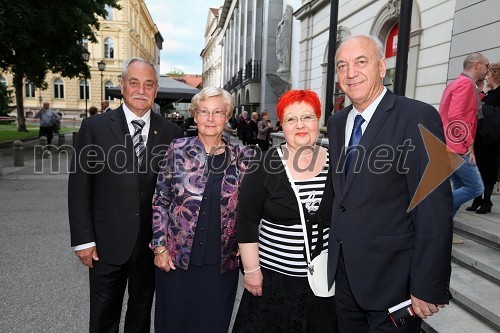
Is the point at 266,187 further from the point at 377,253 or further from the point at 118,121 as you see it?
the point at 118,121

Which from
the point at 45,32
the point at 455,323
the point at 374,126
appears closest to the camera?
the point at 374,126

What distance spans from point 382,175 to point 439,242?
0.40m

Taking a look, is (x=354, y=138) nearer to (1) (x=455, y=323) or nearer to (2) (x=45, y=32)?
(1) (x=455, y=323)

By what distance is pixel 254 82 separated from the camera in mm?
26812

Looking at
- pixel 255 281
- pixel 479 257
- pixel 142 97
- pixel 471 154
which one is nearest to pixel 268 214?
pixel 255 281

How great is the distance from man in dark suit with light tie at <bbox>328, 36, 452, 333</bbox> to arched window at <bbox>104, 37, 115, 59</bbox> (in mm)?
58819

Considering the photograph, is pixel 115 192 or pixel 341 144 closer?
pixel 341 144

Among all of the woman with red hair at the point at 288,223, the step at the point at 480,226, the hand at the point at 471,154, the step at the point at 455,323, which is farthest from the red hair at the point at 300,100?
the step at the point at 480,226

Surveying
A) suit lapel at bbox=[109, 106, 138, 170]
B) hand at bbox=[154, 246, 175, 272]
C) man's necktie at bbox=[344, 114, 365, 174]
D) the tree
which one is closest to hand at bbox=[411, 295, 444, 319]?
man's necktie at bbox=[344, 114, 365, 174]

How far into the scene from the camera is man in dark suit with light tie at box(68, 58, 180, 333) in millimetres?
2438

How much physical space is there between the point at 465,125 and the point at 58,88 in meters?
56.6

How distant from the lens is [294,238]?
84.8 inches

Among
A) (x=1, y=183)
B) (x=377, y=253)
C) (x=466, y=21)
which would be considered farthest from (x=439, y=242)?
(x=1, y=183)

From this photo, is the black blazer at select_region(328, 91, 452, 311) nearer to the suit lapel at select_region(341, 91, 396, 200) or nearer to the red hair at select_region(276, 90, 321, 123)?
the suit lapel at select_region(341, 91, 396, 200)
